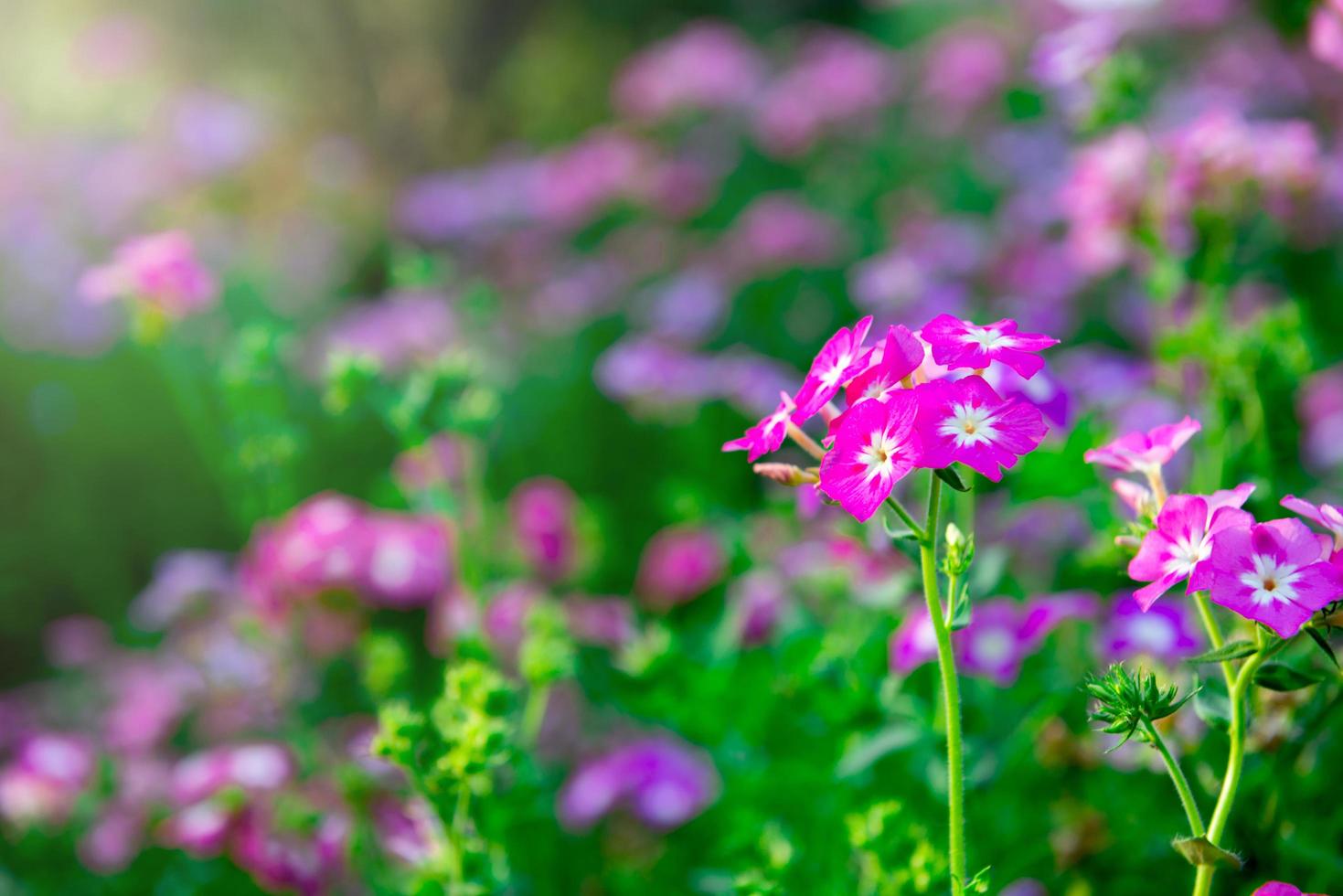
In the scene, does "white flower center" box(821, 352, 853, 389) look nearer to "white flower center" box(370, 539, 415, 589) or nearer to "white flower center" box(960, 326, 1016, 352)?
"white flower center" box(960, 326, 1016, 352)

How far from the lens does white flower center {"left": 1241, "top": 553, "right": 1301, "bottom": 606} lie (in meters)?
0.80

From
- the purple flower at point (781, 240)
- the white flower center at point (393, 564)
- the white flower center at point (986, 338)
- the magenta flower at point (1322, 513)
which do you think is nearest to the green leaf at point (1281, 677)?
the magenta flower at point (1322, 513)

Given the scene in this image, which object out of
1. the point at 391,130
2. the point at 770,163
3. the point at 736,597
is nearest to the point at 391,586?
the point at 736,597

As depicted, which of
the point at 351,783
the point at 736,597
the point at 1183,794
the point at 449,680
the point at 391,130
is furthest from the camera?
the point at 391,130

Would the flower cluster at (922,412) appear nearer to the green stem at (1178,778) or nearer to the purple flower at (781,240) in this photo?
the green stem at (1178,778)

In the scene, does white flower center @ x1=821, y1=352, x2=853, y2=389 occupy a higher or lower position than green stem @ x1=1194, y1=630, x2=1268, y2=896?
higher

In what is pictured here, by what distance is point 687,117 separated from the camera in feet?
12.1

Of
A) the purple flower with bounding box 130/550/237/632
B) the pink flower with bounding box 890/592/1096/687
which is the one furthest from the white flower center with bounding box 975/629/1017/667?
the purple flower with bounding box 130/550/237/632

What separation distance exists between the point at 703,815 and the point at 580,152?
2.47 meters

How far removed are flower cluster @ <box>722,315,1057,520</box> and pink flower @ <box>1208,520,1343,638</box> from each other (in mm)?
153

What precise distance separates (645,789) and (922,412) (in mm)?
890

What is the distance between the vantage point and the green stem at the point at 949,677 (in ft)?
2.85

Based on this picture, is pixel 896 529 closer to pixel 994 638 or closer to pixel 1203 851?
pixel 1203 851

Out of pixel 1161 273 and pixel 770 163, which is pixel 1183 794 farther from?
pixel 770 163
